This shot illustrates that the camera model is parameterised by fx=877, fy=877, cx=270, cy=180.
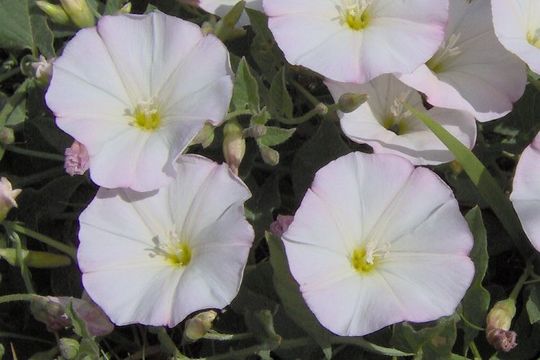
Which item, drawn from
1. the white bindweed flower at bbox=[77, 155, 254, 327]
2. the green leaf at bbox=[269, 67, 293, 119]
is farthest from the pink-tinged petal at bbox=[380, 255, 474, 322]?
the green leaf at bbox=[269, 67, 293, 119]

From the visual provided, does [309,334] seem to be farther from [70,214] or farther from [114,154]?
[70,214]

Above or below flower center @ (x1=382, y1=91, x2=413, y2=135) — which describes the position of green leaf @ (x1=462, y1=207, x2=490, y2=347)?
below

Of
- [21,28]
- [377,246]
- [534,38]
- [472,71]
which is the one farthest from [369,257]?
[21,28]

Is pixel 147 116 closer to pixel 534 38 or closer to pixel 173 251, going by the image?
pixel 173 251

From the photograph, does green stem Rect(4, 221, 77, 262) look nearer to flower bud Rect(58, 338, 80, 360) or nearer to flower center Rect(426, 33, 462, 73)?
flower bud Rect(58, 338, 80, 360)

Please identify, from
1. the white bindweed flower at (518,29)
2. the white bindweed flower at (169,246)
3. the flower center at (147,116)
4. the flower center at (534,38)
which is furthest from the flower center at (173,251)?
the flower center at (534,38)

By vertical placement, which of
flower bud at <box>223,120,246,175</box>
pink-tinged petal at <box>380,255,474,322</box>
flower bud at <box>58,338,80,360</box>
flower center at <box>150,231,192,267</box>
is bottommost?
flower bud at <box>58,338,80,360</box>

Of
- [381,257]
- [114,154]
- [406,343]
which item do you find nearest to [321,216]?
[381,257]
